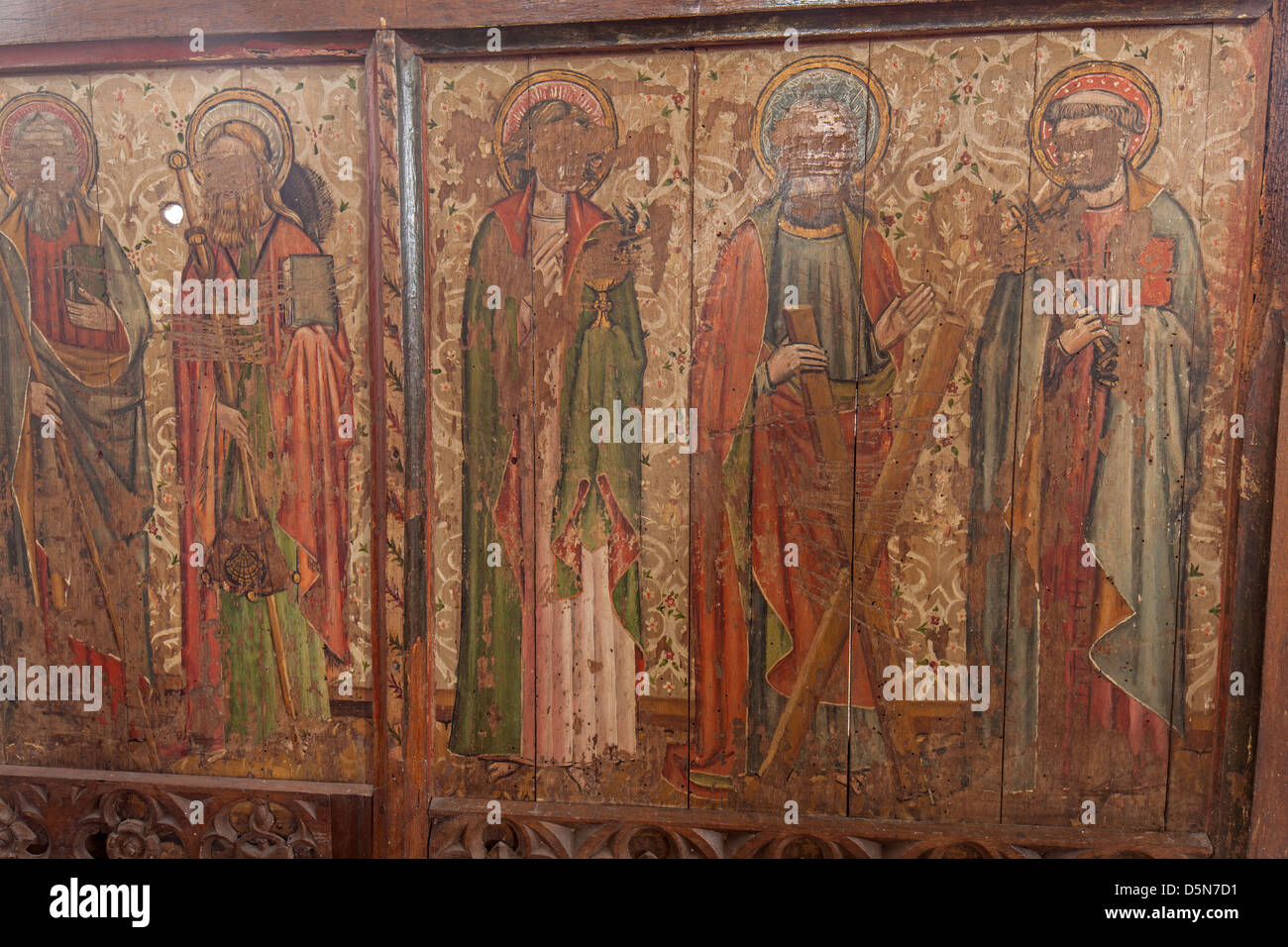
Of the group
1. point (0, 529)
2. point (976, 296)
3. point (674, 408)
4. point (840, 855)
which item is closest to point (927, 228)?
point (976, 296)

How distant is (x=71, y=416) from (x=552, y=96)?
1.87 meters

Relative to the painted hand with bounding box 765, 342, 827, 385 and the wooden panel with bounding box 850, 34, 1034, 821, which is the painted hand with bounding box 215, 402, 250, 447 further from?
the wooden panel with bounding box 850, 34, 1034, 821

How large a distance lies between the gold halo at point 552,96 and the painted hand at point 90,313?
1355 millimetres

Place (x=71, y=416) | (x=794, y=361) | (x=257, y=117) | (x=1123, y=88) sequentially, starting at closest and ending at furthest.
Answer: (x=1123, y=88) < (x=794, y=361) < (x=257, y=117) < (x=71, y=416)

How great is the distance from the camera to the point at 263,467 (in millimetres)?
2424

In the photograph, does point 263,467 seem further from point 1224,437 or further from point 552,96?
point 1224,437

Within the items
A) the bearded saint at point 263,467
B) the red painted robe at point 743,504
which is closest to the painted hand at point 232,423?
the bearded saint at point 263,467

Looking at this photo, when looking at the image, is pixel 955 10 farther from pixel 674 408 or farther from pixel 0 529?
pixel 0 529

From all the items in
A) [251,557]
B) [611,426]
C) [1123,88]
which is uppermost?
[1123,88]

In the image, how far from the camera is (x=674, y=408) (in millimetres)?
2299

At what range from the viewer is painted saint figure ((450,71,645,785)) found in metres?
2.29

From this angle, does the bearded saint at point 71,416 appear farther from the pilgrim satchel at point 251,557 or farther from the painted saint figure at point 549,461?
the painted saint figure at point 549,461

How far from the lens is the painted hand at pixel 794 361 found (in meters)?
2.25

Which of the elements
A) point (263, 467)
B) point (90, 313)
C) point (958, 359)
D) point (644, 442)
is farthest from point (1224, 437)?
point (90, 313)
